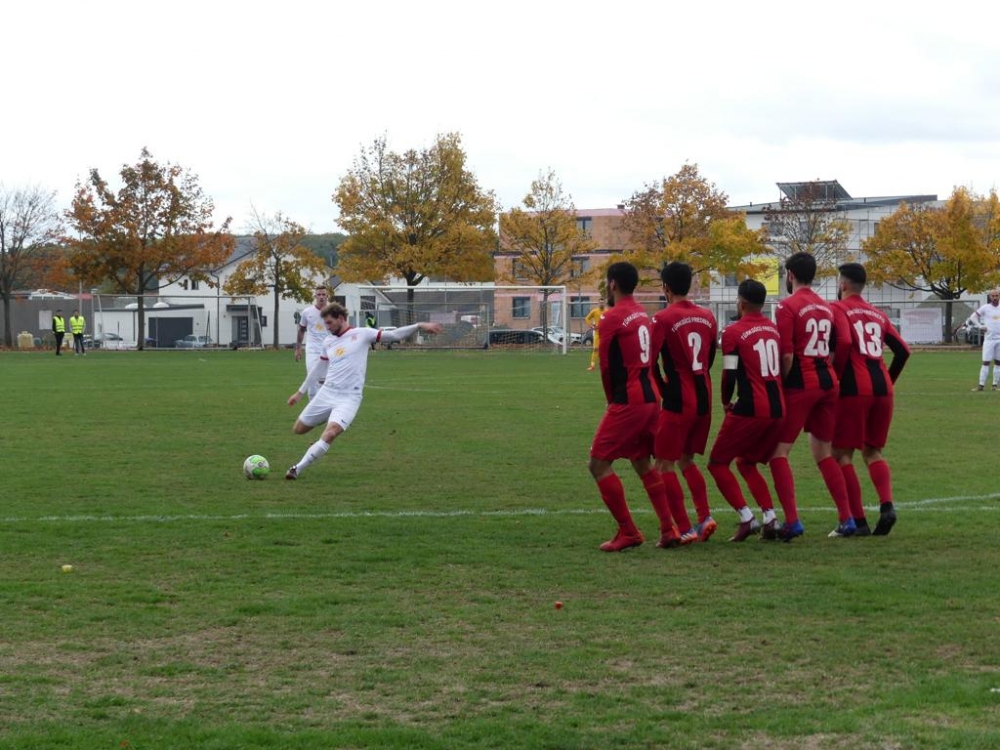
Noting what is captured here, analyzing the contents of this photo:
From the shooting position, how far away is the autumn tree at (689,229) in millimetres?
64375

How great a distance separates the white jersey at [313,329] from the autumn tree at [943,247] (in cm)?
5358

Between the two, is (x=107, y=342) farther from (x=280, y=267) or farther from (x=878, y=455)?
(x=878, y=455)

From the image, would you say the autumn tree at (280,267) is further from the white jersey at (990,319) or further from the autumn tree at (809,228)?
the white jersey at (990,319)

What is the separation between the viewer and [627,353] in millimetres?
8555

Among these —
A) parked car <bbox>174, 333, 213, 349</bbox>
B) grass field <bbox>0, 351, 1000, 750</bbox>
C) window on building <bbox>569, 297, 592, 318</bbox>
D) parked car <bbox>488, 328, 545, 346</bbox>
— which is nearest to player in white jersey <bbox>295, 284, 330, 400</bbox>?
grass field <bbox>0, 351, 1000, 750</bbox>

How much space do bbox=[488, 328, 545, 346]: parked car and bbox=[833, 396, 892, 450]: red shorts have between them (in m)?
49.7

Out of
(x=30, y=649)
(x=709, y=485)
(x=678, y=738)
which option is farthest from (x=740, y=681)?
(x=709, y=485)

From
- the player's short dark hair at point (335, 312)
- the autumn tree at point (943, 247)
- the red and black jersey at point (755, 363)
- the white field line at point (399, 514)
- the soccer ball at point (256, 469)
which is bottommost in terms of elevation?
the white field line at point (399, 514)

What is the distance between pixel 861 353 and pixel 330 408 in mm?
5830

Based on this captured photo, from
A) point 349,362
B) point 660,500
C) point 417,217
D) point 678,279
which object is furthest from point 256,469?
point 417,217

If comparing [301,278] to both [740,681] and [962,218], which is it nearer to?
[962,218]

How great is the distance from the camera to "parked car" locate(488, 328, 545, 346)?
194ft

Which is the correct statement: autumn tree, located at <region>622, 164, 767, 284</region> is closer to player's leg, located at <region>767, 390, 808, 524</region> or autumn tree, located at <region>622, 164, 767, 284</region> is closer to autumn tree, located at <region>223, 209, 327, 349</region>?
autumn tree, located at <region>223, 209, 327, 349</region>

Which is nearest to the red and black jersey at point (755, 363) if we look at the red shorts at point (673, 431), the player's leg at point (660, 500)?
the red shorts at point (673, 431)
